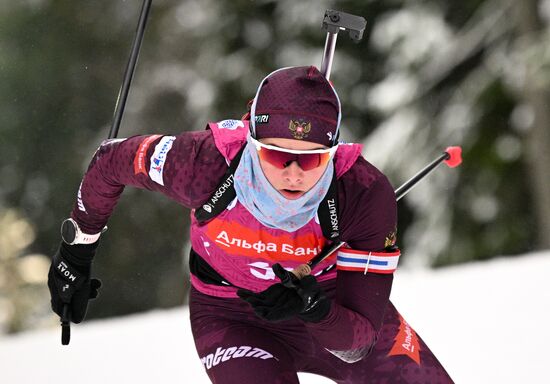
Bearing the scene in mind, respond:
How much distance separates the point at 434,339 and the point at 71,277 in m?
1.83

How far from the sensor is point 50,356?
439 centimetres

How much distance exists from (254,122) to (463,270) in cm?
300

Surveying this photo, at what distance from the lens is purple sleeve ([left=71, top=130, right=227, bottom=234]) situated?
8.41 ft

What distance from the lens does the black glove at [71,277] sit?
9.77 feet

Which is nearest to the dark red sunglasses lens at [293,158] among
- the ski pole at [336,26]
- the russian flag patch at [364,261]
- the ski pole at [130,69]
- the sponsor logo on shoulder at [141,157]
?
the russian flag patch at [364,261]

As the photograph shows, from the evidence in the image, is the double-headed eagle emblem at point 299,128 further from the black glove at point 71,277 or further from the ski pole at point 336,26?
the black glove at point 71,277

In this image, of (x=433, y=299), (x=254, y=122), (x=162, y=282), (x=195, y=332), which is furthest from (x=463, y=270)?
(x=162, y=282)

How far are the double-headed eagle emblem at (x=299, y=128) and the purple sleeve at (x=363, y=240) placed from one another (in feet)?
0.79

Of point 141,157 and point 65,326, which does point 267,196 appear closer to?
point 141,157

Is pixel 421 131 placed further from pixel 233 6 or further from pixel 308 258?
pixel 308 258

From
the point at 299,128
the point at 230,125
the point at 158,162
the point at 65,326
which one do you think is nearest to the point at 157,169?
the point at 158,162

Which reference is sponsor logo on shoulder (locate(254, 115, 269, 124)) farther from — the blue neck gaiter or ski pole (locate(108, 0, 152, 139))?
ski pole (locate(108, 0, 152, 139))

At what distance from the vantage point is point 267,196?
246 centimetres

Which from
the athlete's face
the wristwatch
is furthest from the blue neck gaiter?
the wristwatch
